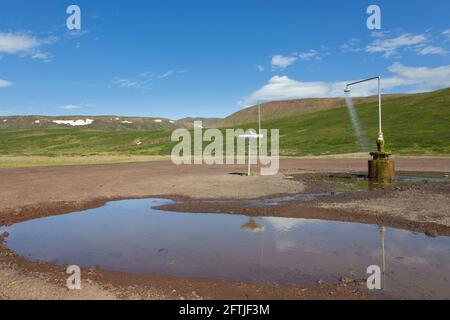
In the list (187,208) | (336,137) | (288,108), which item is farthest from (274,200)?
(288,108)

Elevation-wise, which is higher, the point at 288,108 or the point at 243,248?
the point at 288,108

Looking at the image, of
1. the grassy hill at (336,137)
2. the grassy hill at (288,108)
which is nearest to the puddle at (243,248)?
the grassy hill at (336,137)

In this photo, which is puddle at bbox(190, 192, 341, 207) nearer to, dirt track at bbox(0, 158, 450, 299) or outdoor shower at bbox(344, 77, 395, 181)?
dirt track at bbox(0, 158, 450, 299)

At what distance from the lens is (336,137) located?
70938 mm

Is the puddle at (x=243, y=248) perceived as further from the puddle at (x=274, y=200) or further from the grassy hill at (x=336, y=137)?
the grassy hill at (x=336, y=137)

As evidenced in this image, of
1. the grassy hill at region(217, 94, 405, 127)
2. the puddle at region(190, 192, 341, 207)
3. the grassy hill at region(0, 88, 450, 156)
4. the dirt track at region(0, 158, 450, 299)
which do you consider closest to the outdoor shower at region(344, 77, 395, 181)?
the dirt track at region(0, 158, 450, 299)

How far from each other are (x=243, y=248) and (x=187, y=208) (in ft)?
19.7

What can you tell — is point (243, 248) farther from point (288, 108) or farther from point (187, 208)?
point (288, 108)

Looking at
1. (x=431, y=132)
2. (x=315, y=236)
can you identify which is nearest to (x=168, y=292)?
(x=315, y=236)

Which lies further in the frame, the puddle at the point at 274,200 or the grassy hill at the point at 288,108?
the grassy hill at the point at 288,108

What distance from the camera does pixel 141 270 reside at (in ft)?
28.6

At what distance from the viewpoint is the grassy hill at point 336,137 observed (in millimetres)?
55375

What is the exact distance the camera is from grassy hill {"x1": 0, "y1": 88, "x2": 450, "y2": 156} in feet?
182

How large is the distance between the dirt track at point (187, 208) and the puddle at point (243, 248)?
2.11 feet
